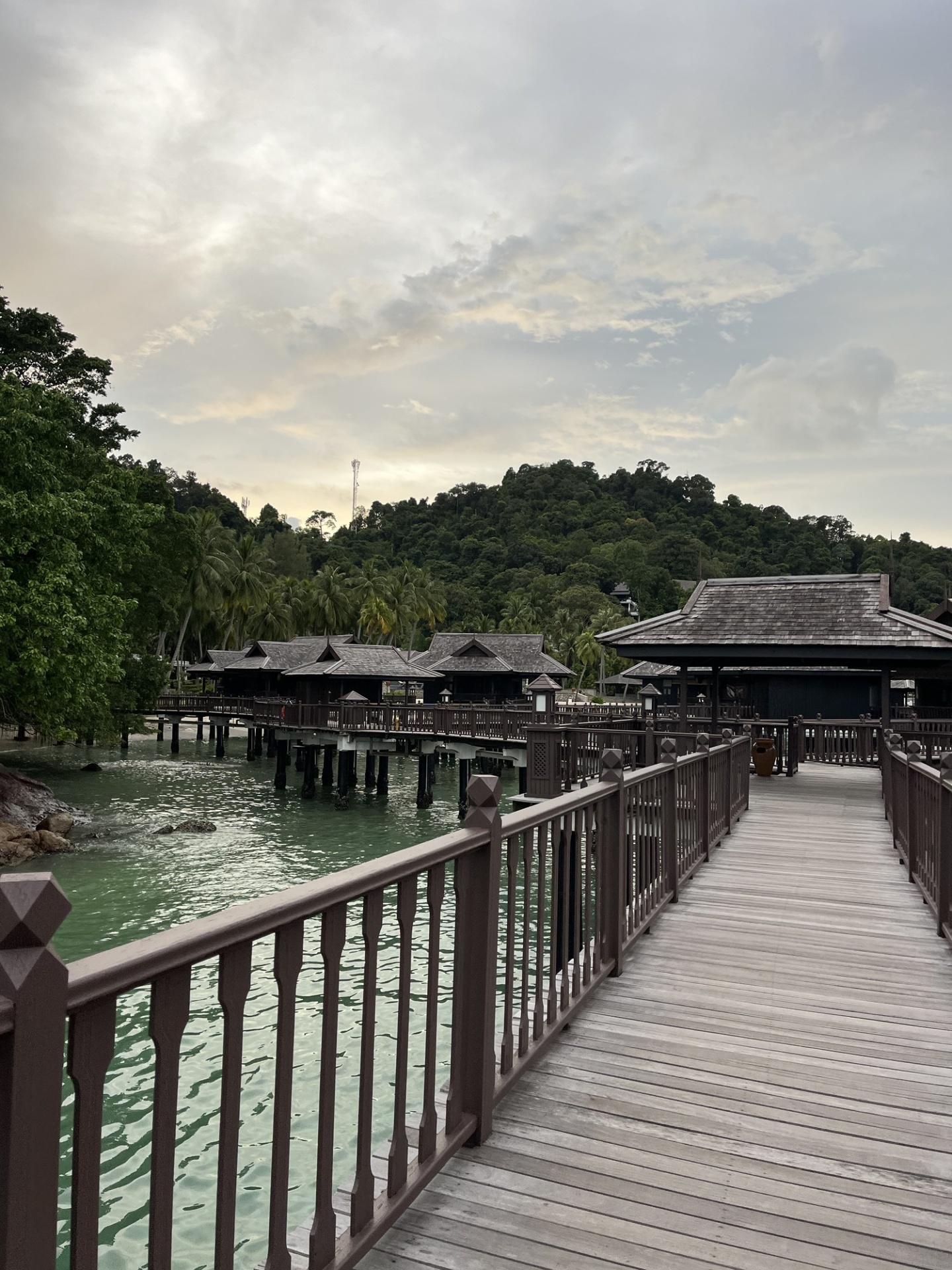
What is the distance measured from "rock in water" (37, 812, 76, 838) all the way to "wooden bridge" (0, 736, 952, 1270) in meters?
20.0

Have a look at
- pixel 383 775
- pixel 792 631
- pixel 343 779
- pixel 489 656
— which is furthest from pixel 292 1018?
pixel 489 656

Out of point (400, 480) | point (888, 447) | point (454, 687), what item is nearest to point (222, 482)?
point (400, 480)

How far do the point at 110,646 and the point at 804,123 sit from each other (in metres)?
23.9

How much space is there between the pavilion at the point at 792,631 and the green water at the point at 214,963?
7343 millimetres

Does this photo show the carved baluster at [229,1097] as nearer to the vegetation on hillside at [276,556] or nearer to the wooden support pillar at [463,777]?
the vegetation on hillside at [276,556]

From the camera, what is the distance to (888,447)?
48188 mm

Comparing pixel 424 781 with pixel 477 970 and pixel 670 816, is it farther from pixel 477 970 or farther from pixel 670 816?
pixel 477 970

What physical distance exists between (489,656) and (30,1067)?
4308cm

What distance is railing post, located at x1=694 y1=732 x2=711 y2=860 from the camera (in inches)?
349

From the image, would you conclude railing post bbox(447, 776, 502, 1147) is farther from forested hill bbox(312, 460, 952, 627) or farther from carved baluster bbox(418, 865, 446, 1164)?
forested hill bbox(312, 460, 952, 627)

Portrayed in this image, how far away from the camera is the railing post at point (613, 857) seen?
5078 mm

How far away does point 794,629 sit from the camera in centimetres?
1744

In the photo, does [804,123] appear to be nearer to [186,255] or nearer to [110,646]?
[186,255]

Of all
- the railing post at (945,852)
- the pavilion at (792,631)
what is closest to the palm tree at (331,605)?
the pavilion at (792,631)
